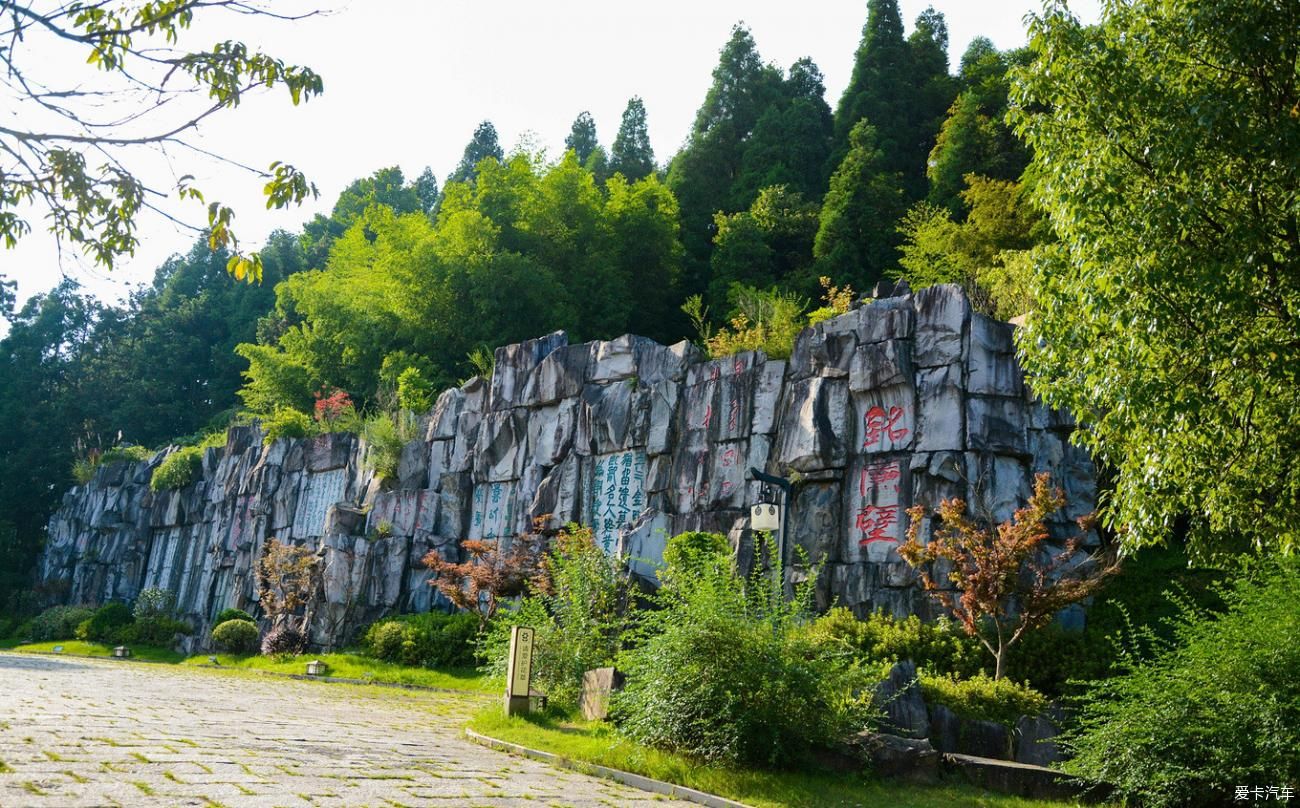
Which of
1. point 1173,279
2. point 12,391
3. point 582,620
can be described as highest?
point 12,391

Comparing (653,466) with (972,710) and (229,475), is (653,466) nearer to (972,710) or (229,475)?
(972,710)

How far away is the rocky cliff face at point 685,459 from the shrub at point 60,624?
278cm

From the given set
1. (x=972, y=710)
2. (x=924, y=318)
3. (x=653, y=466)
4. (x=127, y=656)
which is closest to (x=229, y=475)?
(x=127, y=656)

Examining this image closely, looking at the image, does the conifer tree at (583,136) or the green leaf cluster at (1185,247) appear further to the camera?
the conifer tree at (583,136)

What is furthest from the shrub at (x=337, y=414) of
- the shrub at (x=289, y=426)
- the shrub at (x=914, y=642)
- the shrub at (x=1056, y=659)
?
the shrub at (x=1056, y=659)

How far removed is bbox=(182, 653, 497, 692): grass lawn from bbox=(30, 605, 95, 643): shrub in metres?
9.04

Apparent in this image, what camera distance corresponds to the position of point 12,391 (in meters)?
37.9

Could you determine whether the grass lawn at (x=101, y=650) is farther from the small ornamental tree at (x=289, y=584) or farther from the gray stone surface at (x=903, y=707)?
the gray stone surface at (x=903, y=707)

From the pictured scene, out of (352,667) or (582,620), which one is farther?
(352,667)

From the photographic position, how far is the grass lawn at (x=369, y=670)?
15.3m

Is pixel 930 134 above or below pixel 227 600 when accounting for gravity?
above

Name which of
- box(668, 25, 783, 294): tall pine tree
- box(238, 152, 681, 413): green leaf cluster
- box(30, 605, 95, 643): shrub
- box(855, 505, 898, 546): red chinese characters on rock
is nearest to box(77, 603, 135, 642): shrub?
box(30, 605, 95, 643): shrub

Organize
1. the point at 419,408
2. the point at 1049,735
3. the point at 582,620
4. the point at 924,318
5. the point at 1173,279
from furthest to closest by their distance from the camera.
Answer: the point at 419,408
the point at 924,318
the point at 582,620
the point at 1049,735
the point at 1173,279

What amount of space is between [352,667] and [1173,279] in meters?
13.6
